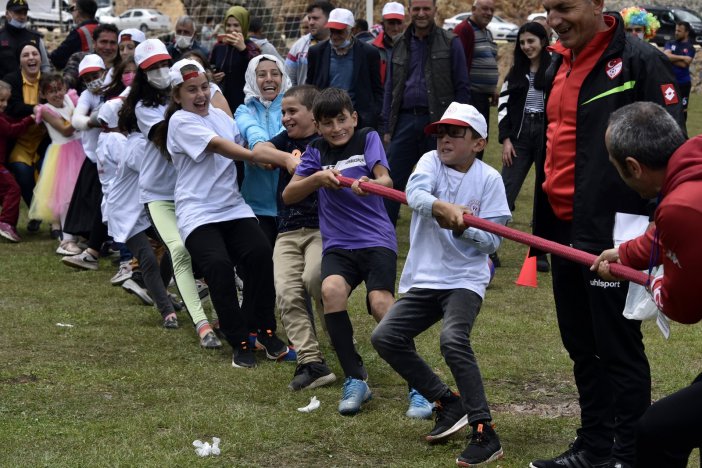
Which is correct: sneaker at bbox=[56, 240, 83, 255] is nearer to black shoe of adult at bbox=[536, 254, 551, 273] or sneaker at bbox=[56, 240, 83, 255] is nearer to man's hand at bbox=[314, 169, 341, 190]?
black shoe of adult at bbox=[536, 254, 551, 273]

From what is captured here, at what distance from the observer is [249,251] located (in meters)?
6.83

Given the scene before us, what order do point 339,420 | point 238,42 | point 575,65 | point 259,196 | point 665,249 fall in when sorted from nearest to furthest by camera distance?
point 665,249, point 575,65, point 339,420, point 259,196, point 238,42

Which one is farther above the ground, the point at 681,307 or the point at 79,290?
the point at 681,307

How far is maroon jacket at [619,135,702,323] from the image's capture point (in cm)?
338

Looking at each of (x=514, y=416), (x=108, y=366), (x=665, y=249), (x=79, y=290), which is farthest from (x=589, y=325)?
(x=79, y=290)

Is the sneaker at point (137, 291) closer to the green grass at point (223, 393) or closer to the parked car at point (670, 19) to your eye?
the green grass at point (223, 393)

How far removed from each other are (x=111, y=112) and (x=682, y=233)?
652 cm

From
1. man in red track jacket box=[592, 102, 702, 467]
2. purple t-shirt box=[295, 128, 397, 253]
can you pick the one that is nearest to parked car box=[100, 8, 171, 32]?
purple t-shirt box=[295, 128, 397, 253]

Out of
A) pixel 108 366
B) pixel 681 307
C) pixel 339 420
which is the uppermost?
pixel 681 307

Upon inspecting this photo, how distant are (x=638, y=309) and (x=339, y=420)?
192 centimetres

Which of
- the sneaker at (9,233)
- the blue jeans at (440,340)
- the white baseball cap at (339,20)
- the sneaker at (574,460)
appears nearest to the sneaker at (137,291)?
the white baseball cap at (339,20)

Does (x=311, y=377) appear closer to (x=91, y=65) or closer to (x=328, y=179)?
(x=328, y=179)

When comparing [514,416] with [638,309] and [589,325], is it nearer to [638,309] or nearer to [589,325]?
[589,325]

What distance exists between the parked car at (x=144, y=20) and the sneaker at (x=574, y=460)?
34.4m
